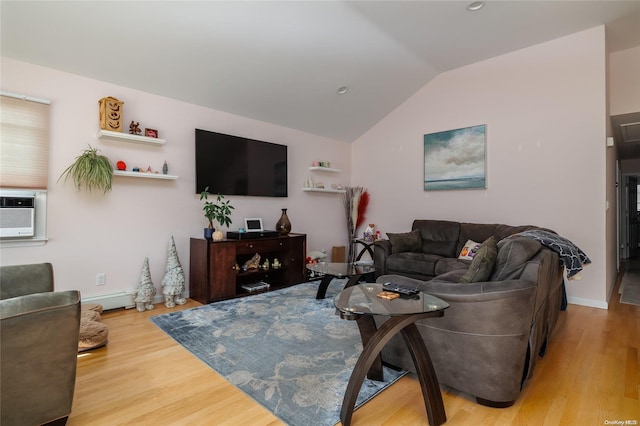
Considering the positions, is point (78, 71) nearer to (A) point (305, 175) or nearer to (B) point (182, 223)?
(B) point (182, 223)

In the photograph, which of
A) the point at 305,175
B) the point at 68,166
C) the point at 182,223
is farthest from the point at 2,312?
the point at 305,175

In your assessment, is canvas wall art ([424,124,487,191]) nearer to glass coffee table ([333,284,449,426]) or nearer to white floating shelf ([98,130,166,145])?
glass coffee table ([333,284,449,426])

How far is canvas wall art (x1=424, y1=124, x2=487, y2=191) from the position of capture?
4.40 m

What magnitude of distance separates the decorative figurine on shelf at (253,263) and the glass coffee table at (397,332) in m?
2.49

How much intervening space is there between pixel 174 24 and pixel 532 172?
4.34m

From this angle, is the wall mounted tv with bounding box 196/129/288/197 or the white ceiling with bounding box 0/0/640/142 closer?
the white ceiling with bounding box 0/0/640/142

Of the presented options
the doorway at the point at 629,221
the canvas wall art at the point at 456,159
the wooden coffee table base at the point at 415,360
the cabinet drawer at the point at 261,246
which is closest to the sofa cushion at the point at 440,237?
the canvas wall art at the point at 456,159

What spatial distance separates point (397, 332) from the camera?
151 centimetres

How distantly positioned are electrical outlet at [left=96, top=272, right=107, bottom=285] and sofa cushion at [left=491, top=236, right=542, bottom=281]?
3.59 m

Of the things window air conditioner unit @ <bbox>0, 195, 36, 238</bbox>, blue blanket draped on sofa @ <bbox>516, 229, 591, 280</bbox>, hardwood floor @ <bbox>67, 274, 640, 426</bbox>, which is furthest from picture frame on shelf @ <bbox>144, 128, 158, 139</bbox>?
blue blanket draped on sofa @ <bbox>516, 229, 591, 280</bbox>

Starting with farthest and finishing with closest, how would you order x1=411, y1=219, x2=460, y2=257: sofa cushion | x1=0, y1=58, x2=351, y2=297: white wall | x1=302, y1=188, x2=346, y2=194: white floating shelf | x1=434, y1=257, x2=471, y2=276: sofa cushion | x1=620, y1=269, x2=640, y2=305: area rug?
x1=302, y1=188, x2=346, y2=194: white floating shelf, x1=411, y1=219, x2=460, y2=257: sofa cushion, x1=620, y1=269, x2=640, y2=305: area rug, x1=434, y1=257, x2=471, y2=276: sofa cushion, x1=0, y1=58, x2=351, y2=297: white wall

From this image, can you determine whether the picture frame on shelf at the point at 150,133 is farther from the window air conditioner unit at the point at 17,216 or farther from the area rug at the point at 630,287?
the area rug at the point at 630,287

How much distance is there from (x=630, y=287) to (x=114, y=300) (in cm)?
665

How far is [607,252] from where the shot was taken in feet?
11.8
